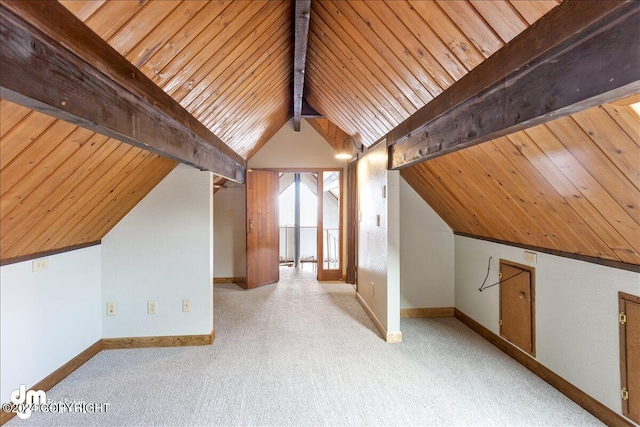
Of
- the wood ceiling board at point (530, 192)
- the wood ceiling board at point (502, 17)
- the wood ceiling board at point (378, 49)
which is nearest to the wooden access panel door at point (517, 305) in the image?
the wood ceiling board at point (530, 192)

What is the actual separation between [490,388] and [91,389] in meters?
3.01

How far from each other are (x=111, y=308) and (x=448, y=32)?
353cm

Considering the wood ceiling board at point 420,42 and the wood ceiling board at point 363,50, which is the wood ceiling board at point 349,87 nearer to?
the wood ceiling board at point 363,50

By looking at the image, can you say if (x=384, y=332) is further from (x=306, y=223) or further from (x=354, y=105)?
(x=306, y=223)

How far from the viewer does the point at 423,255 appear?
3814mm

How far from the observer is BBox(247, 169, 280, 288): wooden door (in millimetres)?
4969

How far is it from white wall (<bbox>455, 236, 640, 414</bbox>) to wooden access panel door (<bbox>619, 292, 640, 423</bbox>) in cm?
4

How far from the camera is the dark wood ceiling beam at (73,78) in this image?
0.88 metres

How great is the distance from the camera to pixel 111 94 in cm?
130

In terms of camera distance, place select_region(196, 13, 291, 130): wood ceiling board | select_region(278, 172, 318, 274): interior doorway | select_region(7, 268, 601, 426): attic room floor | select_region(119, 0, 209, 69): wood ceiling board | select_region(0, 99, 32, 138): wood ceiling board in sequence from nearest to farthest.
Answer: select_region(0, 99, 32, 138): wood ceiling board, select_region(119, 0, 209, 69): wood ceiling board, select_region(7, 268, 601, 426): attic room floor, select_region(196, 13, 291, 130): wood ceiling board, select_region(278, 172, 318, 274): interior doorway

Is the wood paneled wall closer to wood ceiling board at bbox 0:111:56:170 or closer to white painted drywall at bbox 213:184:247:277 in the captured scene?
wood ceiling board at bbox 0:111:56:170

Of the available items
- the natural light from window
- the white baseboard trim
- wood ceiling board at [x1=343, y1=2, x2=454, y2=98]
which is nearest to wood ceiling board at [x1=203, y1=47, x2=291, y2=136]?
wood ceiling board at [x1=343, y1=2, x2=454, y2=98]

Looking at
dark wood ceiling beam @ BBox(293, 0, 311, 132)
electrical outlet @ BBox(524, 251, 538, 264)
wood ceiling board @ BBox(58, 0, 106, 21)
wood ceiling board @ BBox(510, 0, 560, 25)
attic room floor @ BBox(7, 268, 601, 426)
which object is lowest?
attic room floor @ BBox(7, 268, 601, 426)

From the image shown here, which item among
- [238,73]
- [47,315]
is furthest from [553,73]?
[47,315]
